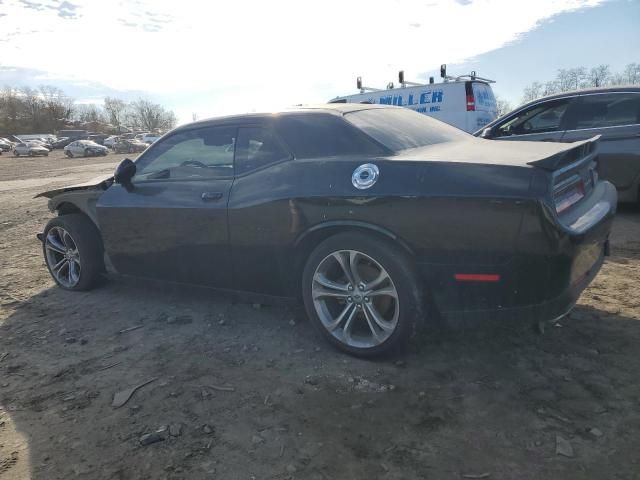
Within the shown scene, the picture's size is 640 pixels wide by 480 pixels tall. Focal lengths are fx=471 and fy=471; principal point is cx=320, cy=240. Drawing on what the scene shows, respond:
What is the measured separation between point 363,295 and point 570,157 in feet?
4.57

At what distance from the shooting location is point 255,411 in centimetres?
242

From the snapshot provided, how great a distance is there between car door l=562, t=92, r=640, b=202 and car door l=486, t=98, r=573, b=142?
0.44ft

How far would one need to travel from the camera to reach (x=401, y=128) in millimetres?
3207

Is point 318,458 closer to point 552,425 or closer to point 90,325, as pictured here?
point 552,425

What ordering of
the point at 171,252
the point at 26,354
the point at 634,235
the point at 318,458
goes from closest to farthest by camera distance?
1. the point at 318,458
2. the point at 26,354
3. the point at 171,252
4. the point at 634,235

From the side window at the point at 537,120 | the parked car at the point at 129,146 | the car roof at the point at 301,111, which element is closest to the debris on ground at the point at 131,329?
the car roof at the point at 301,111

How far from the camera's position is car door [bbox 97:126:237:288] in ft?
10.9

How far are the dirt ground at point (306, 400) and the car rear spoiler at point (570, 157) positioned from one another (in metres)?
0.85

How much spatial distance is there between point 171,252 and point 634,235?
4.77m

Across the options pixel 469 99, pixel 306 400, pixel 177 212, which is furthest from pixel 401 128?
pixel 469 99

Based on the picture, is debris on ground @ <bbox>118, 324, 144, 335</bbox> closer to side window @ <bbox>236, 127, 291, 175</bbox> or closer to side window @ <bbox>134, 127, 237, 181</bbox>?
side window @ <bbox>134, 127, 237, 181</bbox>

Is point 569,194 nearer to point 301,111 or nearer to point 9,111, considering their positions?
point 301,111

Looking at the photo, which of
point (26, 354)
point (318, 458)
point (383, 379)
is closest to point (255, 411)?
point (318, 458)

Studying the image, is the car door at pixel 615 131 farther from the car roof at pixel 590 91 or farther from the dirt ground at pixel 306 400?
the dirt ground at pixel 306 400
